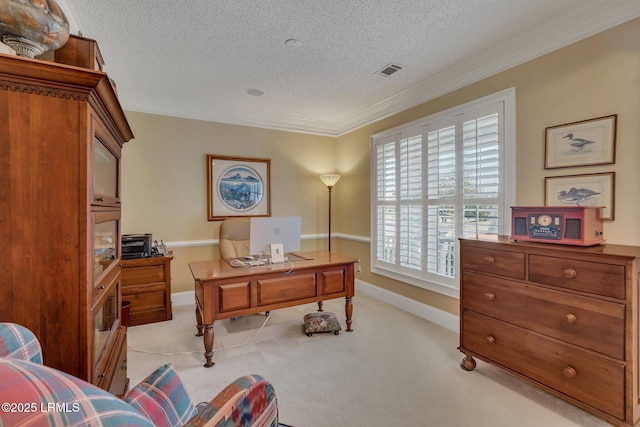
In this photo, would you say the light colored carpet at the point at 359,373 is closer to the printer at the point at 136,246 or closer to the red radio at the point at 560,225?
the printer at the point at 136,246

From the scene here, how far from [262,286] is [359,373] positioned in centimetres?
106

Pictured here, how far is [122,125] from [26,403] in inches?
60.1

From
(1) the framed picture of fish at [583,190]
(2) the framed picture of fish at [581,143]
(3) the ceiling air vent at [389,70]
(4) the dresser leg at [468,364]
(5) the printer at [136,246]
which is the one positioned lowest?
(4) the dresser leg at [468,364]

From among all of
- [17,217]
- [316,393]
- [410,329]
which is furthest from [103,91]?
[410,329]

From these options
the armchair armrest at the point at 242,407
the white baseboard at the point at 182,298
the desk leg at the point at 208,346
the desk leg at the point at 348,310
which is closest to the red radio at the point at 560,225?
the desk leg at the point at 348,310

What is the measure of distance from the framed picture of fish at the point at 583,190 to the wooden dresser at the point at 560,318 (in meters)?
0.37

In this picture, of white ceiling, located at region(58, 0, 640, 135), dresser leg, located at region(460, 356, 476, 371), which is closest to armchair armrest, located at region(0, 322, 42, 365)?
white ceiling, located at region(58, 0, 640, 135)

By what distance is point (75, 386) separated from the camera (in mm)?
507

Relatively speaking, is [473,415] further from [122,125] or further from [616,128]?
[122,125]

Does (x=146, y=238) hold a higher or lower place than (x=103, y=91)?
lower

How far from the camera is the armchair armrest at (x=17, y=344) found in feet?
2.41

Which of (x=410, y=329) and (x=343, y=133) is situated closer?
(x=410, y=329)

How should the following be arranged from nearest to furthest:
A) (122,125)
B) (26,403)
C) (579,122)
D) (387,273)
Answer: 1. (26,403)
2. (122,125)
3. (579,122)
4. (387,273)

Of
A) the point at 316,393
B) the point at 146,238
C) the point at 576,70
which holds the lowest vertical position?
the point at 316,393
